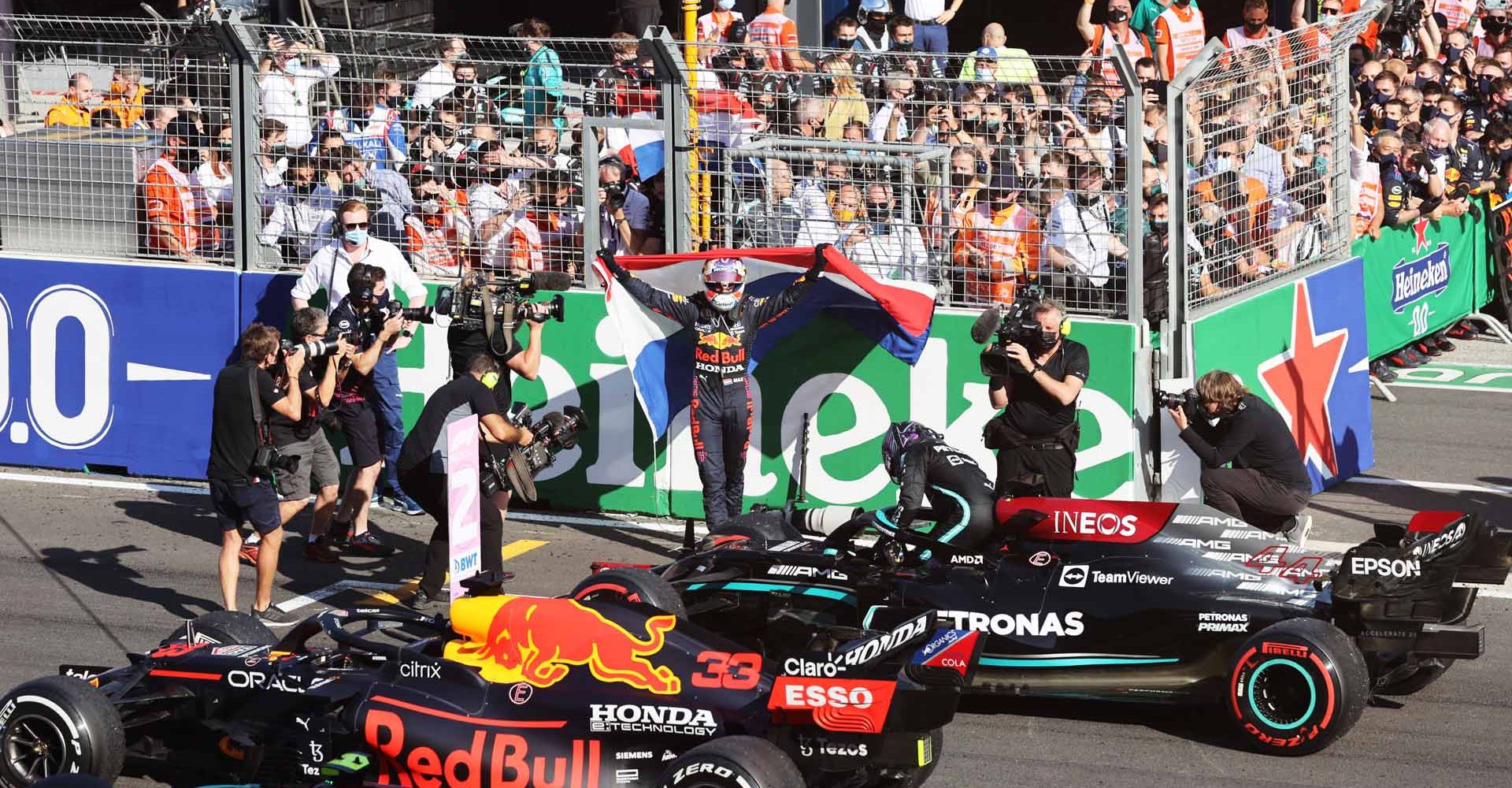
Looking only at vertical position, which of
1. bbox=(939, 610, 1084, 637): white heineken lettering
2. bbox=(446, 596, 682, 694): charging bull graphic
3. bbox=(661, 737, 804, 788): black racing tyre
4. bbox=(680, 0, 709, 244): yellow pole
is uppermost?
bbox=(680, 0, 709, 244): yellow pole

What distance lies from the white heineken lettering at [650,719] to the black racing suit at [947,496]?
7.22 feet

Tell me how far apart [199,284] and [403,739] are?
709cm

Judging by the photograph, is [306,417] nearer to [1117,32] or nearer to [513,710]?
[513,710]

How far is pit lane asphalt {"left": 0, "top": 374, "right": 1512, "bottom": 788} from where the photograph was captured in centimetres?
826

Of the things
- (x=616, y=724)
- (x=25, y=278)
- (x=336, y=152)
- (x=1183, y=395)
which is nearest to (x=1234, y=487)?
(x=1183, y=395)

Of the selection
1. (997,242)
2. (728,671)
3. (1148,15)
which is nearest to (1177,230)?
(997,242)

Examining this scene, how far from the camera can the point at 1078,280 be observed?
39.9 feet

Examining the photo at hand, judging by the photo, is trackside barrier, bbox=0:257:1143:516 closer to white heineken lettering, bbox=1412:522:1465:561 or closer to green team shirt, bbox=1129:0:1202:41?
white heineken lettering, bbox=1412:522:1465:561

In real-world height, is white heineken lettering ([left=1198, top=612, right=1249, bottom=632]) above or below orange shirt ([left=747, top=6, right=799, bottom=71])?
below

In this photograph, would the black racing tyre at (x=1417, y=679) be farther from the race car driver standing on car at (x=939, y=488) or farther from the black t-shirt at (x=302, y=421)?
the black t-shirt at (x=302, y=421)

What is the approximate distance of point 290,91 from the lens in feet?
43.9

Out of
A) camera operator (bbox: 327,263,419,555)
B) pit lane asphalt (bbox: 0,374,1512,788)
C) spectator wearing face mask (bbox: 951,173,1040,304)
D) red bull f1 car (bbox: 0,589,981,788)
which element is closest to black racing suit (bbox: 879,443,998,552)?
pit lane asphalt (bbox: 0,374,1512,788)

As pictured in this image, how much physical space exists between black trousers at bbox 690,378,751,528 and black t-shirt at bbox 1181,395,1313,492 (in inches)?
110

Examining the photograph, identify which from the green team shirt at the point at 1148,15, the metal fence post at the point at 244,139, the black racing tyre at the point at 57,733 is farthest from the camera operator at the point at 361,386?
the green team shirt at the point at 1148,15
